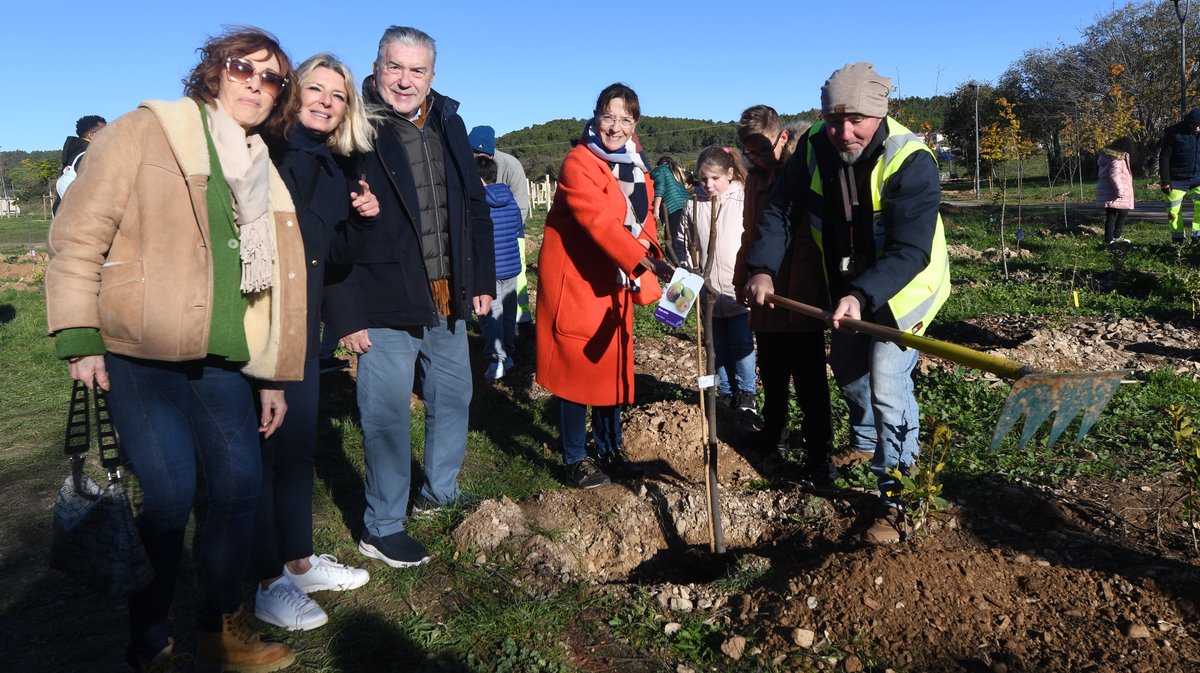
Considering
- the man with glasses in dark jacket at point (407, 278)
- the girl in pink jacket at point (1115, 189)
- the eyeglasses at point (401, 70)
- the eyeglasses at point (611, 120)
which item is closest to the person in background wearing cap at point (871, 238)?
the eyeglasses at point (611, 120)

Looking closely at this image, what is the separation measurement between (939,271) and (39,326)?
1000 cm

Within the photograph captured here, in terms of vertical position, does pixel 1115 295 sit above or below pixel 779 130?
below

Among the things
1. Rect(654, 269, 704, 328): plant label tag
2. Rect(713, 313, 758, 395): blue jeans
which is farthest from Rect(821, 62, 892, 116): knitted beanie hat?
Rect(713, 313, 758, 395): blue jeans

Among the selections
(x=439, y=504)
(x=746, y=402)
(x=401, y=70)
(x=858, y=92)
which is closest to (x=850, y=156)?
(x=858, y=92)

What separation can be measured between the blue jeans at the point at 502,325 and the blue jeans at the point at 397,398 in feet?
9.25

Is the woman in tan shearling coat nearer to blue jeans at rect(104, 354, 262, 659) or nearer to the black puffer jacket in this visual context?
blue jeans at rect(104, 354, 262, 659)

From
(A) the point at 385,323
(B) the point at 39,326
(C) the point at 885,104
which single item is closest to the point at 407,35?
(A) the point at 385,323

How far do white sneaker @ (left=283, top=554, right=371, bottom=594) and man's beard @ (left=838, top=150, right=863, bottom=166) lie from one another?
96.4 inches

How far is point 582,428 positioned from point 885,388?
5.02 ft

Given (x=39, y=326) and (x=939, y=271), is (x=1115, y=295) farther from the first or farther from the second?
(x=39, y=326)

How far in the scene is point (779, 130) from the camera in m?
4.76

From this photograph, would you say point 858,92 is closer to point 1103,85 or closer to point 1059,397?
point 1059,397

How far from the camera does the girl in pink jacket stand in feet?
40.8

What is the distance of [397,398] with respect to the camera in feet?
11.7
